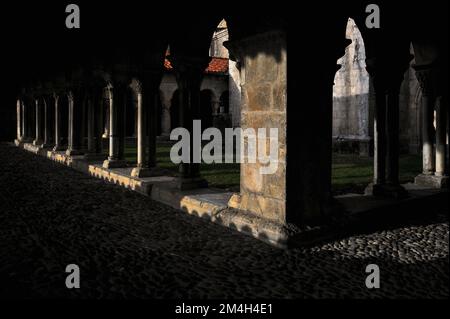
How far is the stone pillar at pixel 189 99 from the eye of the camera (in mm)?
6129

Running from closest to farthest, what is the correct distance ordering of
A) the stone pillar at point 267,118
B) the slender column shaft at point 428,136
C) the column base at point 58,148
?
the stone pillar at point 267,118, the slender column shaft at point 428,136, the column base at point 58,148

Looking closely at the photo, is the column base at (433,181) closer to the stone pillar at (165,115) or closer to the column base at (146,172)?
the column base at (146,172)

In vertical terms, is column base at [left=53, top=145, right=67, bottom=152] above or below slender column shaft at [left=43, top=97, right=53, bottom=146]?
below

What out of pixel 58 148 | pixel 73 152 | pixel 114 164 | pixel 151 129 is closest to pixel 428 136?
pixel 151 129

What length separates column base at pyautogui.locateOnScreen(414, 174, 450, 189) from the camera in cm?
631

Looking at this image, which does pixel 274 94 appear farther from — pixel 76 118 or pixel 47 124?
pixel 47 124

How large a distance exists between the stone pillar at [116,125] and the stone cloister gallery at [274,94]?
22 millimetres

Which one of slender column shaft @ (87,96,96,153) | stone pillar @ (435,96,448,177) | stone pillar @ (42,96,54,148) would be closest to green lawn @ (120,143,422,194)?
stone pillar @ (435,96,448,177)

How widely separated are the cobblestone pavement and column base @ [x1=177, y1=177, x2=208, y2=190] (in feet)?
2.45

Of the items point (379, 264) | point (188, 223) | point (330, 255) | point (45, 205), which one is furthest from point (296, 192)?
point (45, 205)

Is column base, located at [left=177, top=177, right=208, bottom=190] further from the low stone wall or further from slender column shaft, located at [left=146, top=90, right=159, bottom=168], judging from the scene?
the low stone wall

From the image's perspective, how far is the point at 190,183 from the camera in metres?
6.08

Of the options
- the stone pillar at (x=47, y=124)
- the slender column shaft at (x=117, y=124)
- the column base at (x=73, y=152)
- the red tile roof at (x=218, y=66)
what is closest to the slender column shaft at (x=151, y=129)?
the slender column shaft at (x=117, y=124)
